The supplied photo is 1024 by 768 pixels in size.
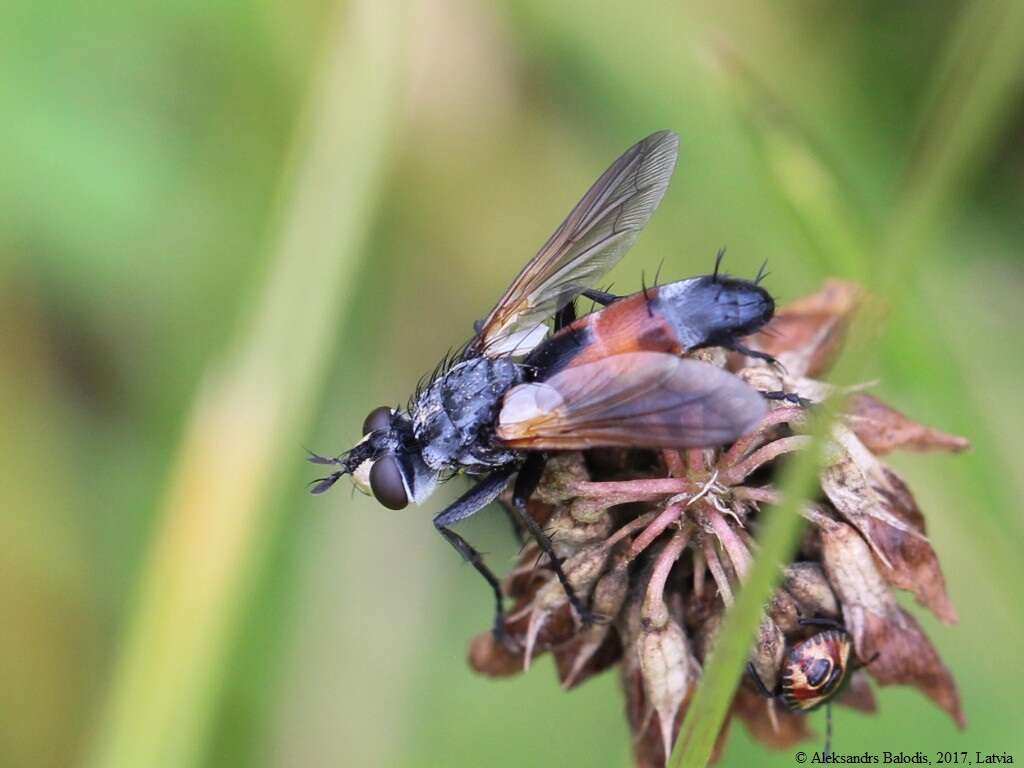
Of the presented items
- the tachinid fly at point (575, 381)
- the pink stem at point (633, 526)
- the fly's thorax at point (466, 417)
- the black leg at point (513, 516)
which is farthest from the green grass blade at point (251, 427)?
the pink stem at point (633, 526)

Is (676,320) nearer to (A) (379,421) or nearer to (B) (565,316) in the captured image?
(B) (565,316)

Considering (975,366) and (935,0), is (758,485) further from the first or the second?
(935,0)

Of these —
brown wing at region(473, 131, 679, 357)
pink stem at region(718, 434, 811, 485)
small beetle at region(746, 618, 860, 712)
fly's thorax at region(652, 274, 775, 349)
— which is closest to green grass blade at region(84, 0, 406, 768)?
brown wing at region(473, 131, 679, 357)

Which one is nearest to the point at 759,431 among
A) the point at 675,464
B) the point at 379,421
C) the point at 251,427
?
the point at 675,464

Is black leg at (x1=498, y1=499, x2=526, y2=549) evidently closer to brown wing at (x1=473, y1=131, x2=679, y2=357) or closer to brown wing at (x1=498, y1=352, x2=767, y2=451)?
brown wing at (x1=498, y1=352, x2=767, y2=451)

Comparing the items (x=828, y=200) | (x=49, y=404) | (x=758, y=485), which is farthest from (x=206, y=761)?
(x=828, y=200)

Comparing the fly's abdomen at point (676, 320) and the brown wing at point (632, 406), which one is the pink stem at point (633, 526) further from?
the fly's abdomen at point (676, 320)
